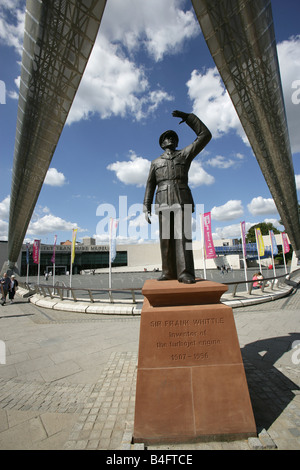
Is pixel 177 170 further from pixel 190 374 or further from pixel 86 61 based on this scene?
pixel 86 61

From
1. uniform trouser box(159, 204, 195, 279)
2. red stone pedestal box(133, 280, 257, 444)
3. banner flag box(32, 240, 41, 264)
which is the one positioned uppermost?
banner flag box(32, 240, 41, 264)

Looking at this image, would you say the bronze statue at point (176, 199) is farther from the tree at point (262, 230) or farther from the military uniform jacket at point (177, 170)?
the tree at point (262, 230)

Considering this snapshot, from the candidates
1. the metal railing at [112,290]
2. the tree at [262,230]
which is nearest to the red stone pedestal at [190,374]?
the metal railing at [112,290]

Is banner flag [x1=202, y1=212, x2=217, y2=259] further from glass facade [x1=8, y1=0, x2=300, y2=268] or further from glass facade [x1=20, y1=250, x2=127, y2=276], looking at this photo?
glass facade [x1=20, y1=250, x2=127, y2=276]

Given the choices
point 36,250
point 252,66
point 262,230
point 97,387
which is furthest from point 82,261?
point 97,387

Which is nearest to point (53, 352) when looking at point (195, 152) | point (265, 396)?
point (265, 396)

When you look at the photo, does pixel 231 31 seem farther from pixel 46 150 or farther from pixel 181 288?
pixel 46 150

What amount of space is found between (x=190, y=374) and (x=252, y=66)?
8.05 metres

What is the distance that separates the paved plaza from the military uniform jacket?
265 cm

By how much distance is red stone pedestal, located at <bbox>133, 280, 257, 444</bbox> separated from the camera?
1.95 meters

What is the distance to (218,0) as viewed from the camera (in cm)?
489

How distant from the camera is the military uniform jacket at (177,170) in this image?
10.4ft

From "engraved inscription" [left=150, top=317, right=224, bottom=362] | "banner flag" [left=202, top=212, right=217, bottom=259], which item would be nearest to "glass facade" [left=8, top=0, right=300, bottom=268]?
"banner flag" [left=202, top=212, right=217, bottom=259]

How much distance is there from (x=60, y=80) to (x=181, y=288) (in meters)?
8.29
